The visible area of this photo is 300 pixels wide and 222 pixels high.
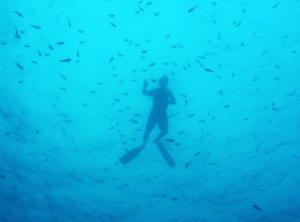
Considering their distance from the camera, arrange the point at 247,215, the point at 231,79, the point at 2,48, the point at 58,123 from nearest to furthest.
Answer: the point at 2,48
the point at 231,79
the point at 58,123
the point at 247,215

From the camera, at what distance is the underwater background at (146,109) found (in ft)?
31.7

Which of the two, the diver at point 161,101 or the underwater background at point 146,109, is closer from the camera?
the diver at point 161,101

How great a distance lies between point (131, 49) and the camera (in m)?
10.2

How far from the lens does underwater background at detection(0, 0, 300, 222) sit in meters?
9.66

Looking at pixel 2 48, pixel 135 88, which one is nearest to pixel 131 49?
pixel 135 88

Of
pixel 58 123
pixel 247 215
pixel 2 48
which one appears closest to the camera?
pixel 2 48

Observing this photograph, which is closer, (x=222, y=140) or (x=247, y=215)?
(x=222, y=140)

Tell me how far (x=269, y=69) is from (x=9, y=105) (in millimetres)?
13689

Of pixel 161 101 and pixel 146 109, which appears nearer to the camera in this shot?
pixel 161 101

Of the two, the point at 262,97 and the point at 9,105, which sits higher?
the point at 9,105

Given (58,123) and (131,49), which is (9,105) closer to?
(58,123)

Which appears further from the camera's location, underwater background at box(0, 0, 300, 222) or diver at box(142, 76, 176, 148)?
underwater background at box(0, 0, 300, 222)

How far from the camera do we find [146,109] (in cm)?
1107

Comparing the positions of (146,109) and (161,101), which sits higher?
(146,109)
